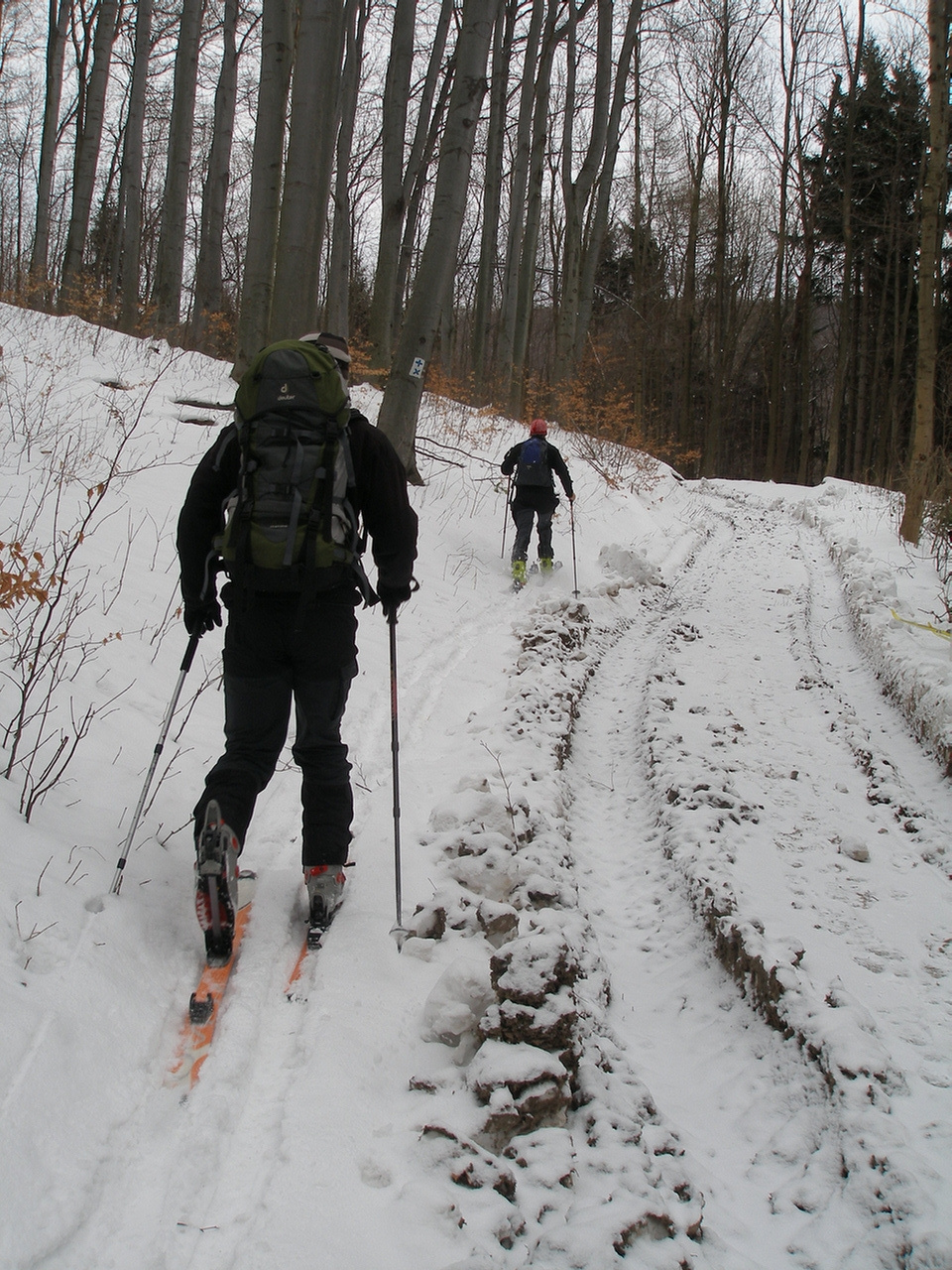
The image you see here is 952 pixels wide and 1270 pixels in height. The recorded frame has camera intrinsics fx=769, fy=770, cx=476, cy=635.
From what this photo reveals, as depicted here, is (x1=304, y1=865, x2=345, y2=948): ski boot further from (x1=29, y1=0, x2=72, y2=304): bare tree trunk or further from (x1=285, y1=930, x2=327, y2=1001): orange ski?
(x1=29, y1=0, x2=72, y2=304): bare tree trunk

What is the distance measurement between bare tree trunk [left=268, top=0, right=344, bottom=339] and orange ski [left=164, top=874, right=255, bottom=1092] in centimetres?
744

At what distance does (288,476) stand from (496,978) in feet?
6.11

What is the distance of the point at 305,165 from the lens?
8148 mm

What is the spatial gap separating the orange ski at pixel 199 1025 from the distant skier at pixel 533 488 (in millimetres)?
6976

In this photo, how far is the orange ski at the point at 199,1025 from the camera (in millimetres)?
2221

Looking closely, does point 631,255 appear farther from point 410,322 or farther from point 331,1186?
point 331,1186

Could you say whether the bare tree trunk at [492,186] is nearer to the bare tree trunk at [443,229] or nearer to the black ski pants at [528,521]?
the bare tree trunk at [443,229]

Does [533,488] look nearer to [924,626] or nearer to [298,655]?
[924,626]

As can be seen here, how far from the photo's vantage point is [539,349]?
40.3m

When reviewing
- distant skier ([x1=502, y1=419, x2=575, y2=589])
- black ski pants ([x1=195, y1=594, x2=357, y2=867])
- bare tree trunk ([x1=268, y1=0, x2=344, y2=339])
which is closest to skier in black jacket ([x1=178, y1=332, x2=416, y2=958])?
black ski pants ([x1=195, y1=594, x2=357, y2=867])

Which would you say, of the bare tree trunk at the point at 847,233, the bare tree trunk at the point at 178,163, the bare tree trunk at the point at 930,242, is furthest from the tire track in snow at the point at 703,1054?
the bare tree trunk at the point at 847,233

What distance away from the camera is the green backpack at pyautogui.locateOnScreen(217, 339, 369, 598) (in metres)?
2.75

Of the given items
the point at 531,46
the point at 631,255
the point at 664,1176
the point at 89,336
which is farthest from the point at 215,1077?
the point at 631,255

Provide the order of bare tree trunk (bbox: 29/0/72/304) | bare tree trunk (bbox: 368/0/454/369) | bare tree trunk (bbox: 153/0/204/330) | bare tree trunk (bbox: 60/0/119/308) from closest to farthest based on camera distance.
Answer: bare tree trunk (bbox: 368/0/454/369), bare tree trunk (bbox: 153/0/204/330), bare tree trunk (bbox: 60/0/119/308), bare tree trunk (bbox: 29/0/72/304)
